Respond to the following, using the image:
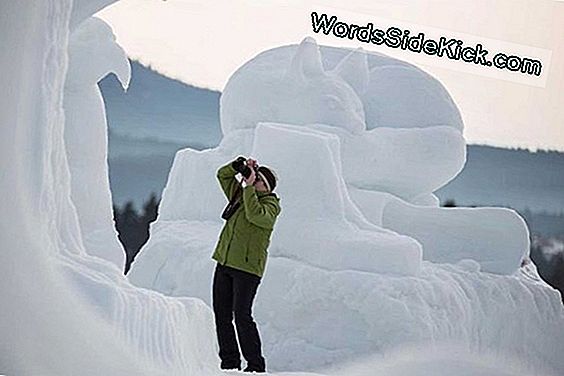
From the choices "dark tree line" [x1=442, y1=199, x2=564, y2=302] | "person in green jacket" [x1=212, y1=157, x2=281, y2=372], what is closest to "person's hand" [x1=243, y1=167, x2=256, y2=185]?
"person in green jacket" [x1=212, y1=157, x2=281, y2=372]

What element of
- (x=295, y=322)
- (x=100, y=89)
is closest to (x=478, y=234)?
(x=295, y=322)

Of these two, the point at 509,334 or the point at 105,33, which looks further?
the point at 509,334

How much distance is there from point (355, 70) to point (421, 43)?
24cm

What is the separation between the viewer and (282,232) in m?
3.18

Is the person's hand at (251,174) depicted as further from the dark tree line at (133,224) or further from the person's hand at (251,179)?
the dark tree line at (133,224)

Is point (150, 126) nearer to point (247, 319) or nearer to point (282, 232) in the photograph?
point (282, 232)

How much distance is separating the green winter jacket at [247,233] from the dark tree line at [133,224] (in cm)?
23

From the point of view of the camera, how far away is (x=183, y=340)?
10.3 feet

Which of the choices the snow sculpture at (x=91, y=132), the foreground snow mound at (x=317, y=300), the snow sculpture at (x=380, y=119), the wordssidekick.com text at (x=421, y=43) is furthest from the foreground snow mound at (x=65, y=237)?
the wordssidekick.com text at (x=421, y=43)

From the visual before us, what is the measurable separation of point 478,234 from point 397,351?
1.55ft

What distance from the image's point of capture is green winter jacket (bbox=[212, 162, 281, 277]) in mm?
3129

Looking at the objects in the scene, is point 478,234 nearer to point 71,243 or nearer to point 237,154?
point 237,154

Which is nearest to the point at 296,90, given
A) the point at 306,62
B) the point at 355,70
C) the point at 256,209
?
the point at 306,62

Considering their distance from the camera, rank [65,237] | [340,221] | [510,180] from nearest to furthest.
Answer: [65,237], [340,221], [510,180]
